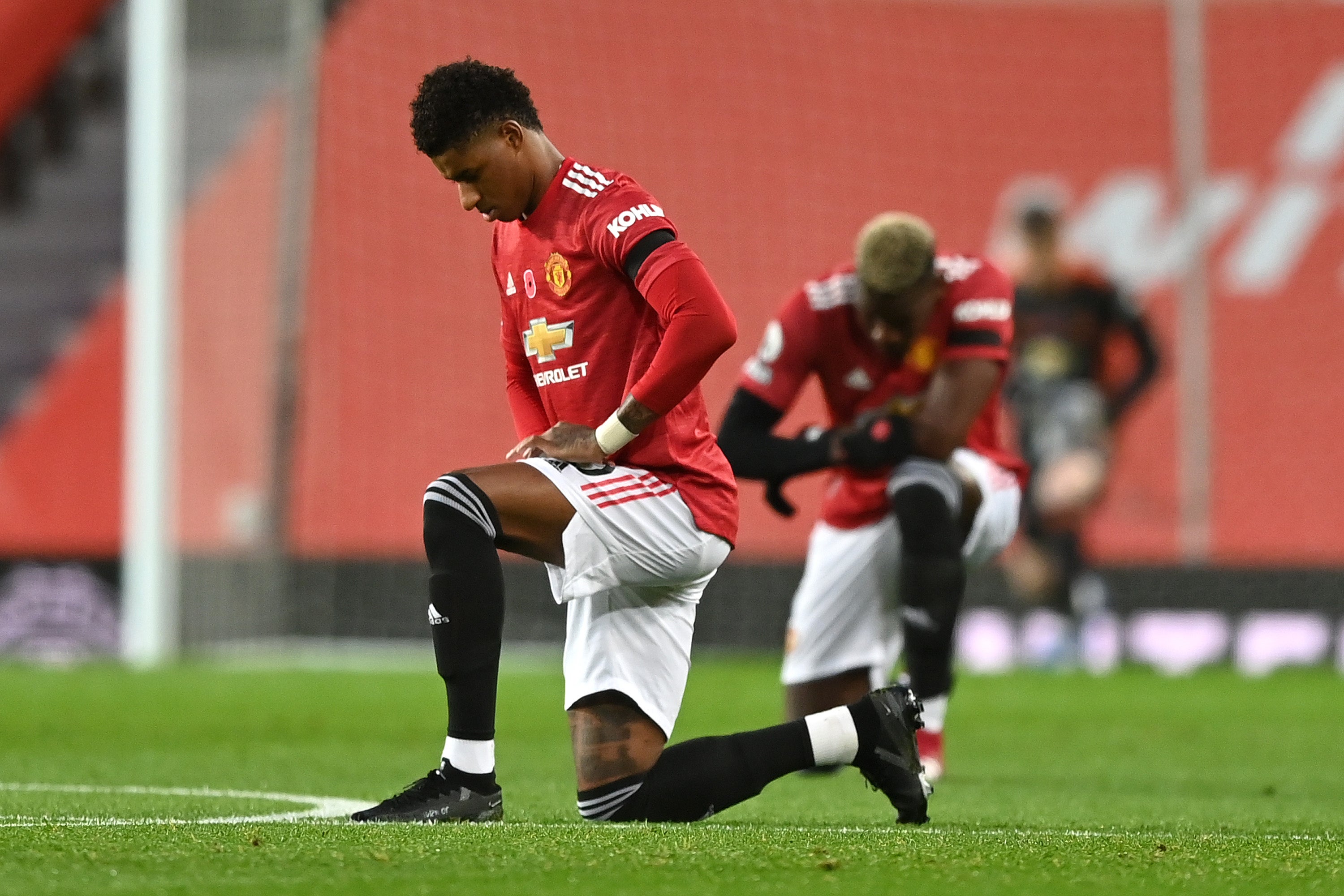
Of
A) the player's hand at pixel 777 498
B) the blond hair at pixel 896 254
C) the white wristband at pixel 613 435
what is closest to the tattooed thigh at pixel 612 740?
the white wristband at pixel 613 435

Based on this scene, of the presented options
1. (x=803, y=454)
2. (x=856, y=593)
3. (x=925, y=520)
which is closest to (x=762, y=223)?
(x=856, y=593)

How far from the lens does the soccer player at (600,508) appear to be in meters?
4.38

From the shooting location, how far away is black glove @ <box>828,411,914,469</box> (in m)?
6.36

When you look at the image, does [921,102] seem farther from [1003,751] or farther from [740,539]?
[1003,751]

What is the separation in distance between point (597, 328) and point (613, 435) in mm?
288

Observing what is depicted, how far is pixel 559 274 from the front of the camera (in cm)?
457

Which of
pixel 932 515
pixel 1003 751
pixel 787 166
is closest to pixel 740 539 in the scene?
pixel 787 166

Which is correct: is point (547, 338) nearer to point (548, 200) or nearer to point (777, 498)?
point (548, 200)

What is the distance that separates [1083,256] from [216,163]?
584 cm

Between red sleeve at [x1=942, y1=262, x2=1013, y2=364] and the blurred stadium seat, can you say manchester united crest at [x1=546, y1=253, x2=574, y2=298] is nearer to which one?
red sleeve at [x1=942, y1=262, x2=1013, y2=364]

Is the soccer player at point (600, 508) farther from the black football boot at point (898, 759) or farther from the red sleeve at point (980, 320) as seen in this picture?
the red sleeve at point (980, 320)

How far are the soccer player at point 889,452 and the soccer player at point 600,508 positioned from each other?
1.70 metres

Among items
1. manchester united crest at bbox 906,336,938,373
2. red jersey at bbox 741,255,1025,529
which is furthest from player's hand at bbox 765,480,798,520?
manchester united crest at bbox 906,336,938,373

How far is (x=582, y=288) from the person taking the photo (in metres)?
4.57
